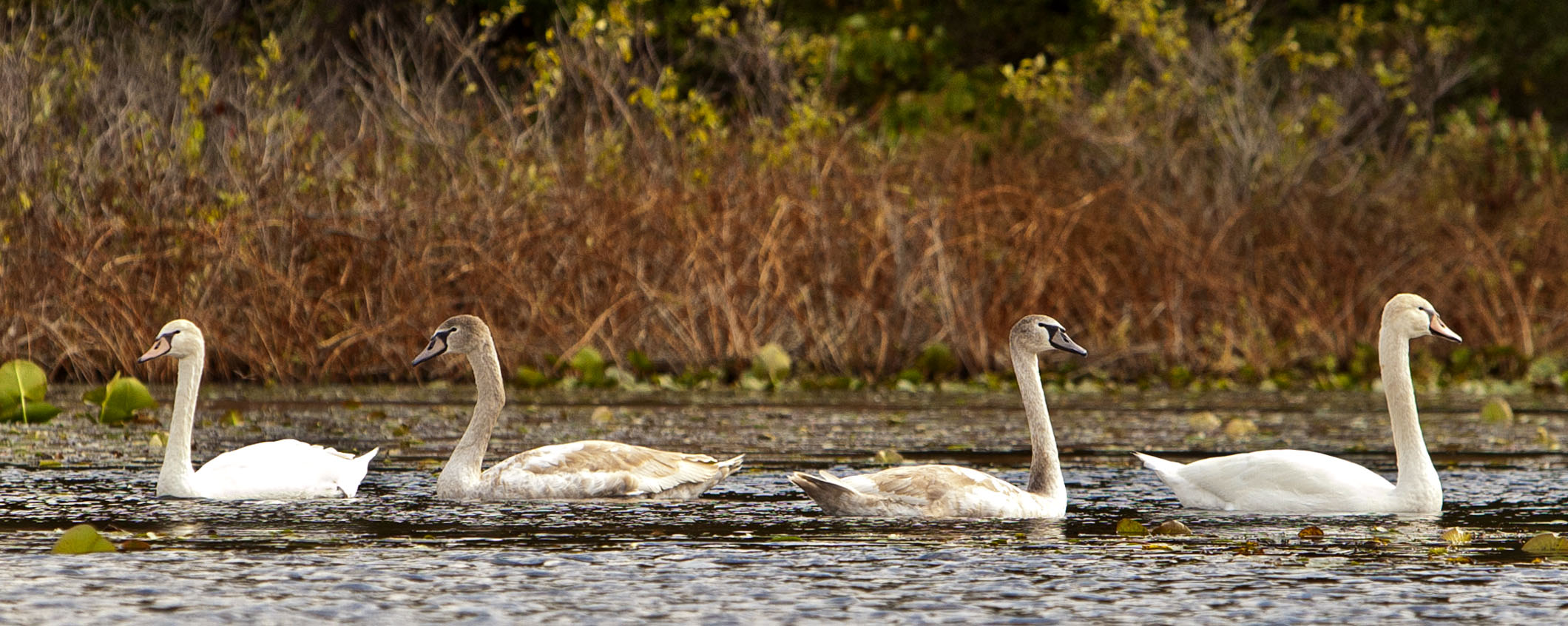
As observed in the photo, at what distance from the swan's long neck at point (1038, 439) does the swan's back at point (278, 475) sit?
2824 millimetres

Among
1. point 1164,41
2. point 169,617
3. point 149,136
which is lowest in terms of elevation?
point 169,617

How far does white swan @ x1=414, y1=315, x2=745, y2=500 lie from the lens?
8945 millimetres

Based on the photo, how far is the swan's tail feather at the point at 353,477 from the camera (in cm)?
888

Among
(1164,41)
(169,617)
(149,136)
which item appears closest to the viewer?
(169,617)

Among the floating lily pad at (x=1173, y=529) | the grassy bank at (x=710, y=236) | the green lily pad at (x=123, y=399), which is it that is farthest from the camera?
the grassy bank at (x=710, y=236)

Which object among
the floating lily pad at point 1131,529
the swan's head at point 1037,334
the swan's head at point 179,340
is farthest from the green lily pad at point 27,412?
the floating lily pad at point 1131,529

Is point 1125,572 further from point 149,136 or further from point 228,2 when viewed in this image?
point 228,2

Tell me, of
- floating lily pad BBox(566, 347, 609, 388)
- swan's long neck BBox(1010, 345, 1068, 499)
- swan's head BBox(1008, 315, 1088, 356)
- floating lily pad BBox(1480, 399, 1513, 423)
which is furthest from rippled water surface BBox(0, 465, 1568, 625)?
floating lily pad BBox(566, 347, 609, 388)

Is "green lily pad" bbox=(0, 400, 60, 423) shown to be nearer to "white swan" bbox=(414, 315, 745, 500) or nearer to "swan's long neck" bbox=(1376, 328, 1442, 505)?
"white swan" bbox=(414, 315, 745, 500)

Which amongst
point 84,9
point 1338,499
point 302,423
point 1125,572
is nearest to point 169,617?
point 1125,572

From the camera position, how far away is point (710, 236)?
16.6m

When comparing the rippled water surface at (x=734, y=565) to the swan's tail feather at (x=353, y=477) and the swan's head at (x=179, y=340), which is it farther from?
the swan's head at (x=179, y=340)

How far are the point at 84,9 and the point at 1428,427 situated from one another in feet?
53.8

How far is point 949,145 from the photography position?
19375 mm
